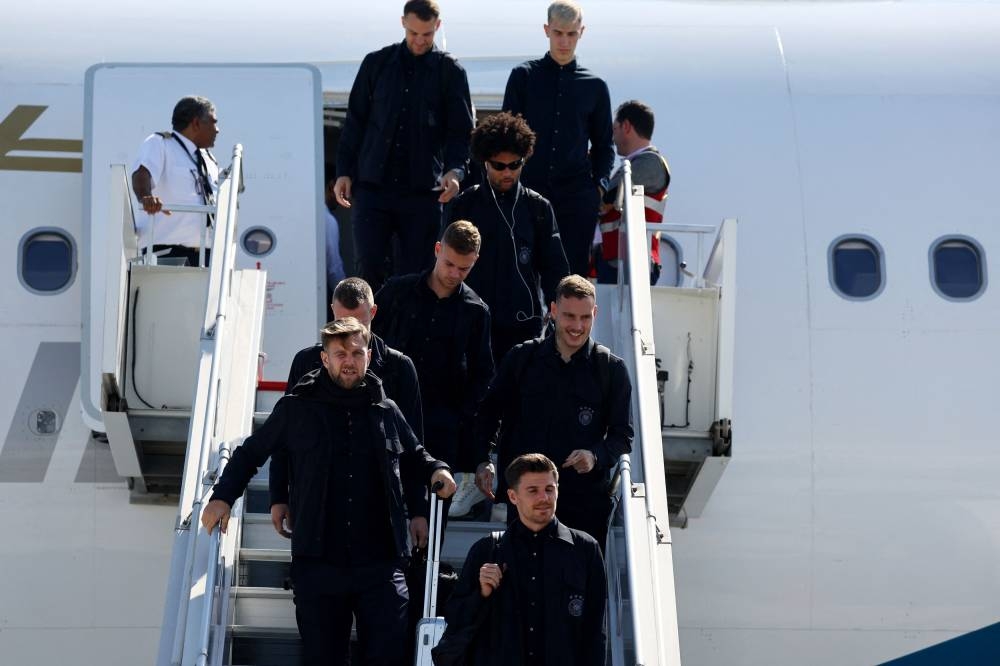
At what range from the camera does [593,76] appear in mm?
9070

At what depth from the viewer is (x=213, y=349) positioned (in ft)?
25.2

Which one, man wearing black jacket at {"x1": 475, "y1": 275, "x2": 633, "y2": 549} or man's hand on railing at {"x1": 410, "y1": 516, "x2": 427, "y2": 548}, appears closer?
man's hand on railing at {"x1": 410, "y1": 516, "x2": 427, "y2": 548}

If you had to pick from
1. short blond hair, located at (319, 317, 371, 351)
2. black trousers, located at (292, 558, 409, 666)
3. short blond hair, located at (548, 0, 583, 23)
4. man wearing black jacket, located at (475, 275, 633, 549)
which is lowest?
black trousers, located at (292, 558, 409, 666)

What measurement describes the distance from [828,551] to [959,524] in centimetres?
85

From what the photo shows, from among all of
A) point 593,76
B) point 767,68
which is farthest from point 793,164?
point 593,76

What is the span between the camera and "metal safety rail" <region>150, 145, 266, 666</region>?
679cm

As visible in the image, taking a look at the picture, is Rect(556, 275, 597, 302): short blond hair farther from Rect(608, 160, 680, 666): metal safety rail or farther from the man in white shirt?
the man in white shirt

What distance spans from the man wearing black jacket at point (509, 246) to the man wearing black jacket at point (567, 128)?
686 millimetres

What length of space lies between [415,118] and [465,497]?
2446mm

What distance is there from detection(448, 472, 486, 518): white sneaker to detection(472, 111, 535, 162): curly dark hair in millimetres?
1619

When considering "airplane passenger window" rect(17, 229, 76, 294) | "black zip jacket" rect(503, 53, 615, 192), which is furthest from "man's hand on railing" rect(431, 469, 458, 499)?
"airplane passenger window" rect(17, 229, 76, 294)

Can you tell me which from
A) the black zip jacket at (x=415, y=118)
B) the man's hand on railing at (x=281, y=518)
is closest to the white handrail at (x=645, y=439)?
the black zip jacket at (x=415, y=118)

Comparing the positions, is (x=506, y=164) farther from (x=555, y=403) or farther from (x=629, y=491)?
(x=629, y=491)

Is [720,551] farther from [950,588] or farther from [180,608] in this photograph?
[180,608]
